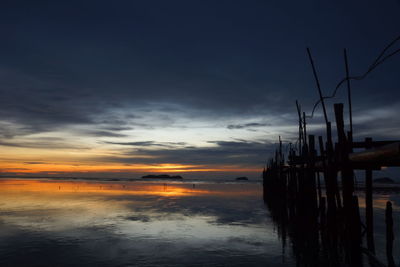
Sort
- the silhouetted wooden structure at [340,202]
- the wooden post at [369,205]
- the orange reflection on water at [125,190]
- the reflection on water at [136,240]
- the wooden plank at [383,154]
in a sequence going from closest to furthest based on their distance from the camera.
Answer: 1. the wooden plank at [383,154]
2. the silhouetted wooden structure at [340,202]
3. the reflection on water at [136,240]
4. the wooden post at [369,205]
5. the orange reflection on water at [125,190]

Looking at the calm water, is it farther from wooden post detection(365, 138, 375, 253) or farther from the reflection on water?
wooden post detection(365, 138, 375, 253)

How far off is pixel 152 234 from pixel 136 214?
6.41m

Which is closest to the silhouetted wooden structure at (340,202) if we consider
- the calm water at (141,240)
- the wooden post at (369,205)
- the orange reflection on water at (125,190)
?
the wooden post at (369,205)

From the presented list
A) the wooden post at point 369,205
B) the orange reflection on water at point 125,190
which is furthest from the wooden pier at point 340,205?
the orange reflection on water at point 125,190

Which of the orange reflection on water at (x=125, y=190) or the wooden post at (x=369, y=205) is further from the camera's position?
the orange reflection on water at (x=125, y=190)

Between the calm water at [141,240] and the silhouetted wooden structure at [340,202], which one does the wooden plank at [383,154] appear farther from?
the calm water at [141,240]

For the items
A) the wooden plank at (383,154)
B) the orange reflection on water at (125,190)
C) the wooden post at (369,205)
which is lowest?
the orange reflection on water at (125,190)

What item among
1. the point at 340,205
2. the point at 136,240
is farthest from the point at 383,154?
the point at 136,240

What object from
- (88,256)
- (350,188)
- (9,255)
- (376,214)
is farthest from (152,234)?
(376,214)

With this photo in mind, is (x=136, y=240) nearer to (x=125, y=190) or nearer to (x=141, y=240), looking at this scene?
(x=141, y=240)

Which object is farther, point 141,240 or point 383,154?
point 141,240

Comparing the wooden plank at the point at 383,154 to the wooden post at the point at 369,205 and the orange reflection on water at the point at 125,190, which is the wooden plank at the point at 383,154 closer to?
the wooden post at the point at 369,205

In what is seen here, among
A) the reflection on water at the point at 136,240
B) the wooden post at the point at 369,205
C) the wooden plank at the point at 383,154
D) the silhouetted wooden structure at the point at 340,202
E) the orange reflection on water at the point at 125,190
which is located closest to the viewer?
the wooden plank at the point at 383,154

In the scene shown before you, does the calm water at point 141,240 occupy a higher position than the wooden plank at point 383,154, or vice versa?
the wooden plank at point 383,154
